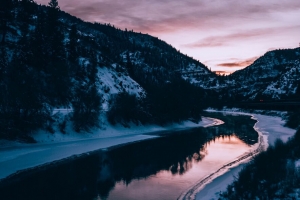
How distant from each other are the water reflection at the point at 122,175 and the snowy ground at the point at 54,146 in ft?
5.68

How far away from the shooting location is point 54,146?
30562 millimetres

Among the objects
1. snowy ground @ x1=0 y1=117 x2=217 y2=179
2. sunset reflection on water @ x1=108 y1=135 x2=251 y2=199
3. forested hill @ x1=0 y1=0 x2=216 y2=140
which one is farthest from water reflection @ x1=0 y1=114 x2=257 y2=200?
forested hill @ x1=0 y1=0 x2=216 y2=140

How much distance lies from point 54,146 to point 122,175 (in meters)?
12.8

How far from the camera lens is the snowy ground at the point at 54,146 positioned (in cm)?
2278

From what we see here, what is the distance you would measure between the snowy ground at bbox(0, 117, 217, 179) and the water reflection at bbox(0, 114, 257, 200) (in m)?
1.73

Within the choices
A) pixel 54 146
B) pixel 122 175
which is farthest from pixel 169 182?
pixel 54 146

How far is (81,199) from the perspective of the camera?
1524 cm

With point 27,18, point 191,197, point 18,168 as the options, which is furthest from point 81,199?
point 27,18

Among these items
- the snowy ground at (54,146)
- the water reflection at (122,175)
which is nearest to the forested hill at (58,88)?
the snowy ground at (54,146)

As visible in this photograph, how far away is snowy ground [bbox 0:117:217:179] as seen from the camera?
74.7ft

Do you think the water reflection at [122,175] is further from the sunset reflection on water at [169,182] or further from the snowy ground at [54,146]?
the snowy ground at [54,146]

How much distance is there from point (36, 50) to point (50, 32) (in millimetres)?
8004

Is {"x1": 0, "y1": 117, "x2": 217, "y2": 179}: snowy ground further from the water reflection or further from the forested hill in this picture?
the water reflection

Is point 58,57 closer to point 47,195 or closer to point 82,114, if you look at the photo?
point 82,114
